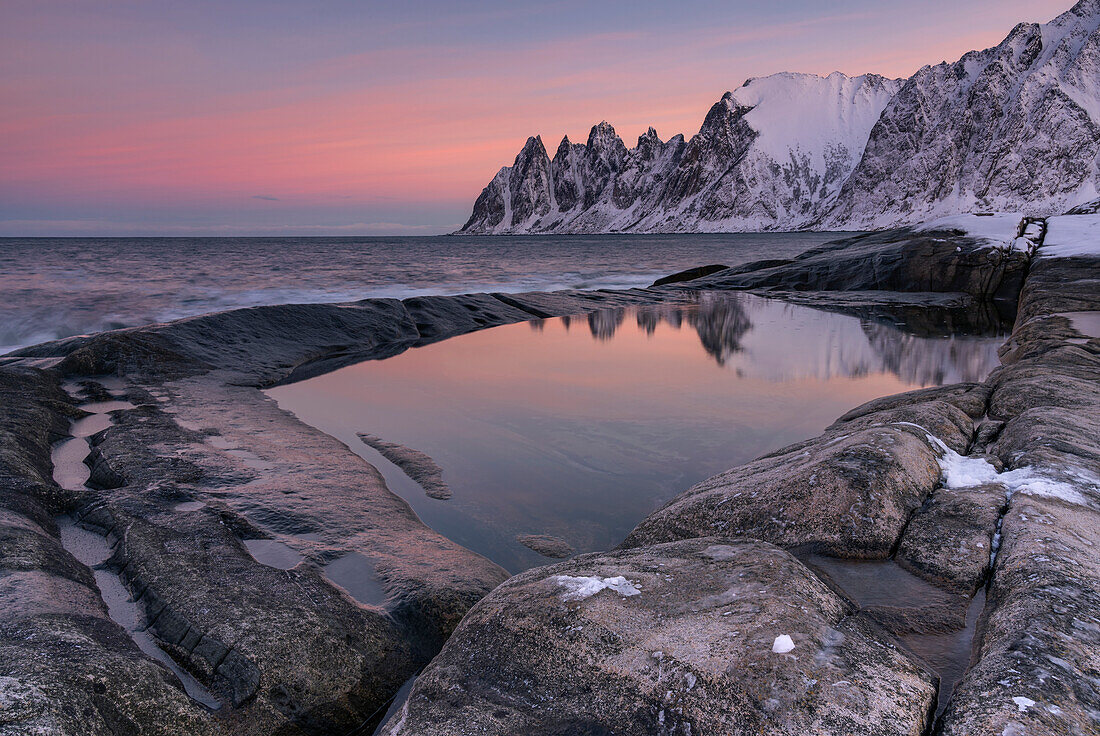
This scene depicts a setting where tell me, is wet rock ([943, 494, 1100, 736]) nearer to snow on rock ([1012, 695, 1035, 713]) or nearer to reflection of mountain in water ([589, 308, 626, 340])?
snow on rock ([1012, 695, 1035, 713])

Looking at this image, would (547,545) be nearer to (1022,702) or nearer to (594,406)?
(1022,702)

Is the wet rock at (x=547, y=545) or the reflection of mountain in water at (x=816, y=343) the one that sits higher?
the wet rock at (x=547, y=545)

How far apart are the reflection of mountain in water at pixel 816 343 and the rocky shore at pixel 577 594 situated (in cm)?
444

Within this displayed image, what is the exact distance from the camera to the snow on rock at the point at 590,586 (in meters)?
2.70

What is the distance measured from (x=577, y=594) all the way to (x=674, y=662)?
60 centimetres

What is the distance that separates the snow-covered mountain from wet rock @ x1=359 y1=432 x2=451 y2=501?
146 metres

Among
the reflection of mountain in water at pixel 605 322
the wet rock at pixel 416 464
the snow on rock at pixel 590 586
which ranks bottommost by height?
the reflection of mountain in water at pixel 605 322

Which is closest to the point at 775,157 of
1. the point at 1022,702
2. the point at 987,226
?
the point at 987,226

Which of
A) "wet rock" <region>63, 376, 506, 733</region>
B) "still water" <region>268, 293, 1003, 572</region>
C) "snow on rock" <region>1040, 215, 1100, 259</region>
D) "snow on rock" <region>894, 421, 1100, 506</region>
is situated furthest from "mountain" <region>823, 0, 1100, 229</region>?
"wet rock" <region>63, 376, 506, 733</region>

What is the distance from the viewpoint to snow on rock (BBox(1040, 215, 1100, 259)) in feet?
52.3

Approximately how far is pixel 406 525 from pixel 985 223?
24439 mm

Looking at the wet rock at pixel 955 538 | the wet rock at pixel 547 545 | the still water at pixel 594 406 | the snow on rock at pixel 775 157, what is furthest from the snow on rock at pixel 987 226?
the snow on rock at pixel 775 157

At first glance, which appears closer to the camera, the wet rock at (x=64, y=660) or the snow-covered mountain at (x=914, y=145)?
the wet rock at (x=64, y=660)

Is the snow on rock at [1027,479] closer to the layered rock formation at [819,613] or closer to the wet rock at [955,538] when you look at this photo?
the layered rock formation at [819,613]
